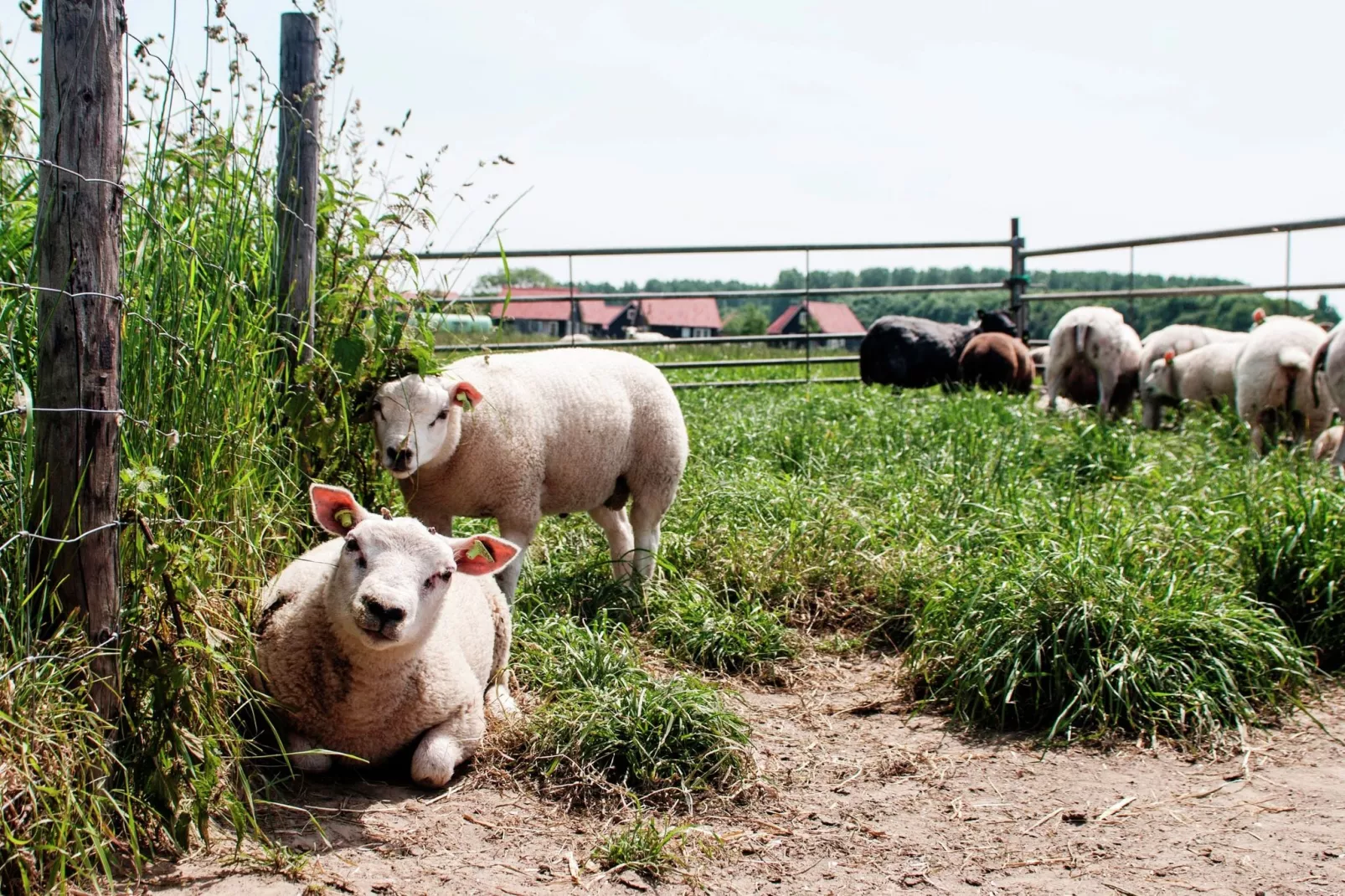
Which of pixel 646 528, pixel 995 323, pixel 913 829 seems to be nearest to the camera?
pixel 913 829

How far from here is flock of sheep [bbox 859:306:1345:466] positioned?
736 cm

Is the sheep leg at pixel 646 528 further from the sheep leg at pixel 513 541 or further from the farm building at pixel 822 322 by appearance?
the farm building at pixel 822 322

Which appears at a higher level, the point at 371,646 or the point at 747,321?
the point at 747,321

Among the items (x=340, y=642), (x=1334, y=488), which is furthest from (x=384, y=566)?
(x=1334, y=488)

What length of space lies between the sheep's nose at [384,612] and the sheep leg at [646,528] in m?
2.15

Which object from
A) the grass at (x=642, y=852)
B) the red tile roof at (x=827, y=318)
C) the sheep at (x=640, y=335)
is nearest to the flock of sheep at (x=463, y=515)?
the grass at (x=642, y=852)

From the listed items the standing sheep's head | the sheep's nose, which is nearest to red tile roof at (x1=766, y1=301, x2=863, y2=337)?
the standing sheep's head

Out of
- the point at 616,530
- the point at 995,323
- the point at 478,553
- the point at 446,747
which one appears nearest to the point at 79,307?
the point at 478,553

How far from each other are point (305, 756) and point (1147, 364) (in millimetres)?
8552

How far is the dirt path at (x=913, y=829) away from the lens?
267 centimetres

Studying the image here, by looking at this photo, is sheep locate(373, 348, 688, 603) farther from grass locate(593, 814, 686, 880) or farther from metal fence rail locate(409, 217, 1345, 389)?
metal fence rail locate(409, 217, 1345, 389)

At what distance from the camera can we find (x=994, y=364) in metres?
10.7

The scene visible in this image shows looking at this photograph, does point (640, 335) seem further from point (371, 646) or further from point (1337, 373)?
point (371, 646)

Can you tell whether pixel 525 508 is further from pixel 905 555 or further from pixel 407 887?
pixel 407 887
